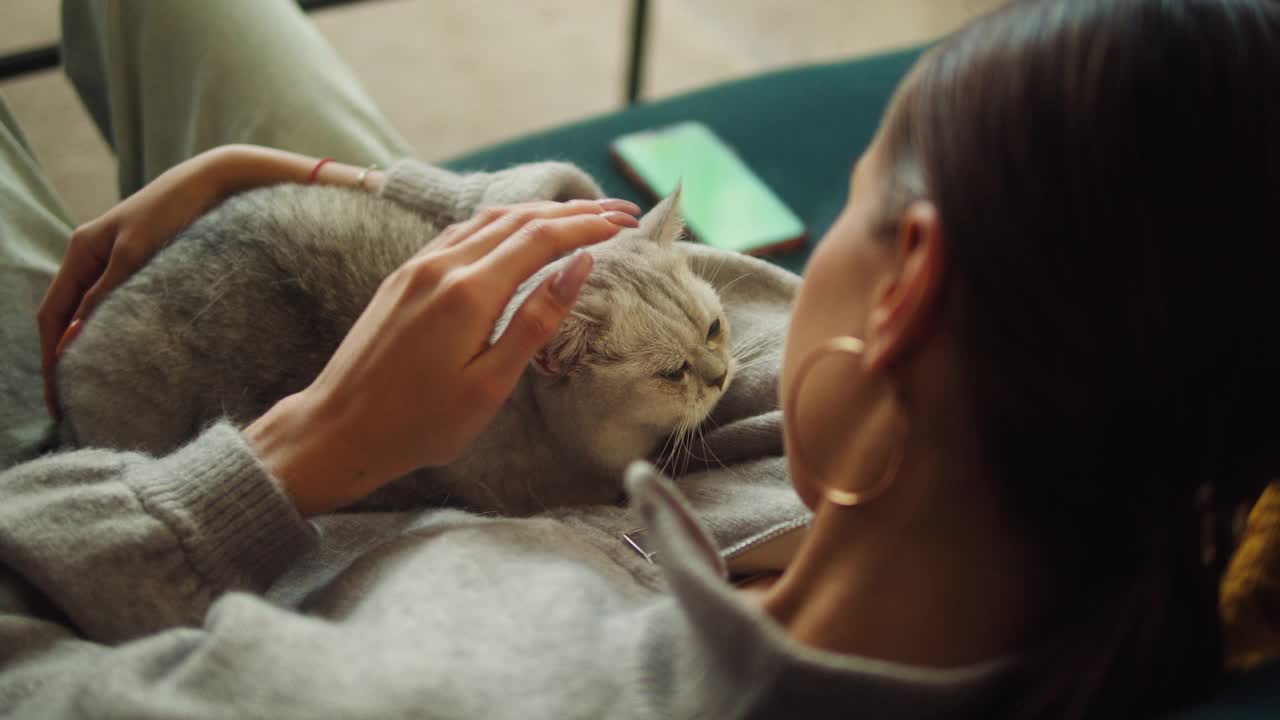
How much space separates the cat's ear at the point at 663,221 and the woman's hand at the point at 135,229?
1.22 feet

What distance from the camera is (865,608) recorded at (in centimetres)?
66

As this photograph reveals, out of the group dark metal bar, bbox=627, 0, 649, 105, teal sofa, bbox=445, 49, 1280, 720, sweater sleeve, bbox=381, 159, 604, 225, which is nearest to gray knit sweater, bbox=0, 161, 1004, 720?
sweater sleeve, bbox=381, 159, 604, 225

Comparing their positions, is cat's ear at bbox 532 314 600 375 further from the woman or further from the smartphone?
the smartphone

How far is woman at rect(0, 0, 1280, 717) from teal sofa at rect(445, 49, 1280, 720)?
2.90 ft

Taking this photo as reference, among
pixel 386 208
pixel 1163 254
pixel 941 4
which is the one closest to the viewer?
pixel 1163 254

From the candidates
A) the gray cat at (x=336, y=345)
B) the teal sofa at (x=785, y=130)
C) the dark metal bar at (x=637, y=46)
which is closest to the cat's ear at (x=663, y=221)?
the gray cat at (x=336, y=345)

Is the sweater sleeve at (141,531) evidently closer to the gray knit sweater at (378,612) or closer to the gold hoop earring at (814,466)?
the gray knit sweater at (378,612)

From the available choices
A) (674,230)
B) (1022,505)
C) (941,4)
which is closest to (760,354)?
(674,230)

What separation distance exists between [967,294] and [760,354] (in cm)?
68

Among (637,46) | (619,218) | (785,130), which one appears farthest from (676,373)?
(637,46)

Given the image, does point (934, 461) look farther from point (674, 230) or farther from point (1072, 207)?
point (674, 230)

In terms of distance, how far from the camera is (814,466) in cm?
68

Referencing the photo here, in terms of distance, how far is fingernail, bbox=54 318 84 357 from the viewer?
40.9 inches

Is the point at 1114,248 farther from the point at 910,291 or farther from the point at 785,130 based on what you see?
the point at 785,130
